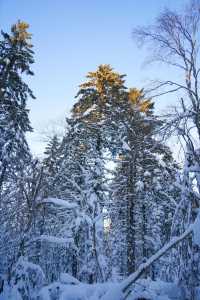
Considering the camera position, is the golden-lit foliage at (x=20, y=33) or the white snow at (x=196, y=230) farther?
the golden-lit foliage at (x=20, y=33)

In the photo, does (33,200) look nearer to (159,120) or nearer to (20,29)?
(159,120)

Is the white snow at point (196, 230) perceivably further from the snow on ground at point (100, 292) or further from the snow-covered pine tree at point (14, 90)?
the snow-covered pine tree at point (14, 90)

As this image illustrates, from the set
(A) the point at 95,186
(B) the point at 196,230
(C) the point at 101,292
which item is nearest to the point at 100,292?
(C) the point at 101,292

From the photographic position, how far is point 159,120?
19.7ft

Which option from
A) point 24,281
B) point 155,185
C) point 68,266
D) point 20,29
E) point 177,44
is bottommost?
point 68,266

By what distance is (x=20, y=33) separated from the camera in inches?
661

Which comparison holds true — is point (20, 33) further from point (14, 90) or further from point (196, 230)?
point (196, 230)

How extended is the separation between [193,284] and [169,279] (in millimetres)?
1754

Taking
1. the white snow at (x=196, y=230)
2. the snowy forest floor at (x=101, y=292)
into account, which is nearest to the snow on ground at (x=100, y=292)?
the snowy forest floor at (x=101, y=292)

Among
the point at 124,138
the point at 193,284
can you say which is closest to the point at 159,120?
the point at 193,284

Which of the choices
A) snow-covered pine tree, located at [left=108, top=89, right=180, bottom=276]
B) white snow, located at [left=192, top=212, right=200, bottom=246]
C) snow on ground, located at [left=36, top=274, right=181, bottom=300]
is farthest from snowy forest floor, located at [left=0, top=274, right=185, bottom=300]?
snow-covered pine tree, located at [left=108, top=89, right=180, bottom=276]

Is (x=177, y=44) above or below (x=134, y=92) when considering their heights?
below

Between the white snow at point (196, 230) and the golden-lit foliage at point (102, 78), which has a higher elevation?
the golden-lit foliage at point (102, 78)

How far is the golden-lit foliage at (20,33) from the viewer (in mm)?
16672
